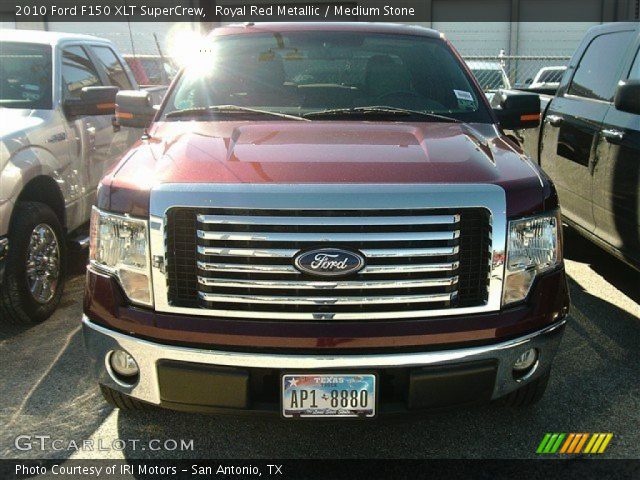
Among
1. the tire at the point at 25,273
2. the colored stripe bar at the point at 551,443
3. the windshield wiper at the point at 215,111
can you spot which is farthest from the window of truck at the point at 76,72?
the colored stripe bar at the point at 551,443

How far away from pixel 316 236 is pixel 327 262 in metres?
0.10

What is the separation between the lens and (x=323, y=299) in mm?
2588

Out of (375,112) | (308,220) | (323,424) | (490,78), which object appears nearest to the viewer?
(308,220)

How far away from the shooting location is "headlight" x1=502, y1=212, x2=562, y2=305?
2.68m

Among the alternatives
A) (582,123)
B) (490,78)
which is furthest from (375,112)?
(490,78)

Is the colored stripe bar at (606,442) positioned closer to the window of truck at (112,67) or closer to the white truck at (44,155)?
the white truck at (44,155)

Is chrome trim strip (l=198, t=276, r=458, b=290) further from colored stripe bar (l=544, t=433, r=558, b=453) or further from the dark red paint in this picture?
colored stripe bar (l=544, t=433, r=558, b=453)

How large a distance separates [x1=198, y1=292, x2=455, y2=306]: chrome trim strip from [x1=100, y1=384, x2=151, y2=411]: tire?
2.30 feet

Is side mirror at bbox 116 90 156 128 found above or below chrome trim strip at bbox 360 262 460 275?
above

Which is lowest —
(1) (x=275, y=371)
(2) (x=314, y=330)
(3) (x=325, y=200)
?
(1) (x=275, y=371)

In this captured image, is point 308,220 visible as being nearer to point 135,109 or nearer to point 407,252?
point 407,252

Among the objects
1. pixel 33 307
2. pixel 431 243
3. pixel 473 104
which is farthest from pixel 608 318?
pixel 33 307

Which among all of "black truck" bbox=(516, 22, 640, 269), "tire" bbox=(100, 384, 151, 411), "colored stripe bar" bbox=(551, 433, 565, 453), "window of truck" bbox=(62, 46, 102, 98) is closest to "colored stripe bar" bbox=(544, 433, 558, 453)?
"colored stripe bar" bbox=(551, 433, 565, 453)

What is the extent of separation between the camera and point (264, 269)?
2.58 m
